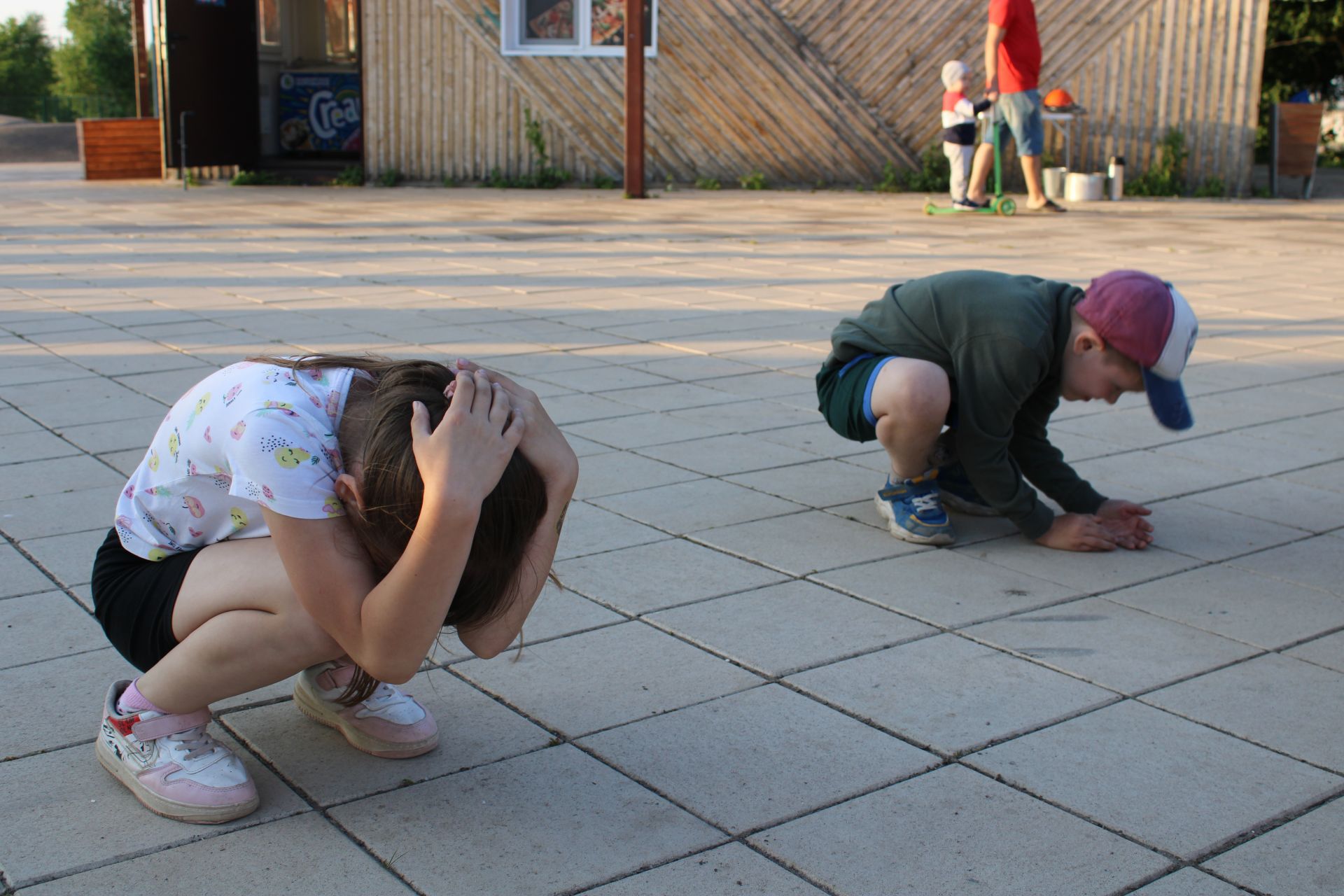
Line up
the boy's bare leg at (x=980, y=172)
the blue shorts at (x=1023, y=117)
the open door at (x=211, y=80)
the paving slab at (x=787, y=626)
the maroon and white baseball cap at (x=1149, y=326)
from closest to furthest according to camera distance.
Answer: the paving slab at (x=787, y=626) < the maroon and white baseball cap at (x=1149, y=326) < the blue shorts at (x=1023, y=117) < the boy's bare leg at (x=980, y=172) < the open door at (x=211, y=80)

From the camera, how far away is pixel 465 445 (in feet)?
6.03

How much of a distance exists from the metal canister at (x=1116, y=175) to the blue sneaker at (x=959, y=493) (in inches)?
421

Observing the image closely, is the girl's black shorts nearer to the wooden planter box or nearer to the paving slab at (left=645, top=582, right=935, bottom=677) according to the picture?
the paving slab at (left=645, top=582, right=935, bottom=677)

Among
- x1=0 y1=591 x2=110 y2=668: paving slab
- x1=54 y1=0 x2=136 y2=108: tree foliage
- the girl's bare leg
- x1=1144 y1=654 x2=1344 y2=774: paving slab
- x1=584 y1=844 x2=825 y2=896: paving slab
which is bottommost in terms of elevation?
x1=584 y1=844 x2=825 y2=896: paving slab

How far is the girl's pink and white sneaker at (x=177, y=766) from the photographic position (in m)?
2.11

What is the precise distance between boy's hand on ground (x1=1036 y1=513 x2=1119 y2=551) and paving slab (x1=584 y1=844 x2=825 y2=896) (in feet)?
5.70

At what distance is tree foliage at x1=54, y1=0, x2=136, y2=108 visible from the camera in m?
41.3

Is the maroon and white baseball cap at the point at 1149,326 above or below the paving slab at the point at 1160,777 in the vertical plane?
above

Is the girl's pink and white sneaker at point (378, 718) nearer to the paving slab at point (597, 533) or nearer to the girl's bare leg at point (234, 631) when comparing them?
the girl's bare leg at point (234, 631)

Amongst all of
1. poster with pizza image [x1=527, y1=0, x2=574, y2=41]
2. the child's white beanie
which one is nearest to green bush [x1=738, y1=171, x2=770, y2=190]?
poster with pizza image [x1=527, y1=0, x2=574, y2=41]

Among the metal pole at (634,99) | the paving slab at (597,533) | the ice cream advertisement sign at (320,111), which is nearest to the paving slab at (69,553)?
the paving slab at (597,533)

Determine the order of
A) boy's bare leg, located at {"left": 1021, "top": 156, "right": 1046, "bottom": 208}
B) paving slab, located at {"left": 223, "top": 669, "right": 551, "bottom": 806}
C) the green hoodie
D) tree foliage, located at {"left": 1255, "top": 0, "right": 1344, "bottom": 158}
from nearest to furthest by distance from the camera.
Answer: paving slab, located at {"left": 223, "top": 669, "right": 551, "bottom": 806}
the green hoodie
boy's bare leg, located at {"left": 1021, "top": 156, "right": 1046, "bottom": 208}
tree foliage, located at {"left": 1255, "top": 0, "right": 1344, "bottom": 158}

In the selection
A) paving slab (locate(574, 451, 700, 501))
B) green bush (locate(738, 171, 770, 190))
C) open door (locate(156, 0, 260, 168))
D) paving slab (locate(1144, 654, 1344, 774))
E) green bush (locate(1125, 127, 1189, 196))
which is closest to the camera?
paving slab (locate(1144, 654, 1344, 774))

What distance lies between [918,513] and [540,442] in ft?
5.91
